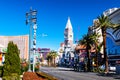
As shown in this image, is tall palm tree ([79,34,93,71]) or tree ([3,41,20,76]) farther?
tall palm tree ([79,34,93,71])

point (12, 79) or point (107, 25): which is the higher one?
point (107, 25)

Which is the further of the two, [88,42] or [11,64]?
[88,42]

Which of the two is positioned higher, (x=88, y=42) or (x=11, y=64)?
(x=88, y=42)

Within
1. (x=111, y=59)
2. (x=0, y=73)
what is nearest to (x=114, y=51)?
(x=111, y=59)

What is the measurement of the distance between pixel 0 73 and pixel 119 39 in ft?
213

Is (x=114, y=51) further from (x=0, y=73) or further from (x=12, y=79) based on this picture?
(x=12, y=79)

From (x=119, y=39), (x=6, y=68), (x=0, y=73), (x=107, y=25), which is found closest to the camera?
(x=6, y=68)

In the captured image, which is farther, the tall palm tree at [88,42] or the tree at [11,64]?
the tall palm tree at [88,42]

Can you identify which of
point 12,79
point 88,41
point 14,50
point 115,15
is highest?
point 115,15

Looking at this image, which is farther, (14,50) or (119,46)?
(119,46)

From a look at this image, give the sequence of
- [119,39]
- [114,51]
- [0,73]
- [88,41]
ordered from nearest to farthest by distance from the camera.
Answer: [0,73]
[88,41]
[119,39]
[114,51]

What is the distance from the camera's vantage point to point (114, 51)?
11306cm

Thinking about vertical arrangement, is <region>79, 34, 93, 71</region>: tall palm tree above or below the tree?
above

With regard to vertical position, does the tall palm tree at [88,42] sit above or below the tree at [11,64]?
above
